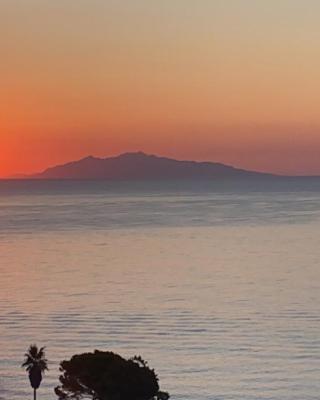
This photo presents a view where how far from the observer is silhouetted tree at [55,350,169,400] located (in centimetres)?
4075

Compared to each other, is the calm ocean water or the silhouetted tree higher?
the silhouetted tree

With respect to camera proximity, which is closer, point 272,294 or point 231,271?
point 272,294

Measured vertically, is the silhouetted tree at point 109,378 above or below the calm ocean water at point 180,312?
above

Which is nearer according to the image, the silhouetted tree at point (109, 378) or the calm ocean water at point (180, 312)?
the silhouetted tree at point (109, 378)

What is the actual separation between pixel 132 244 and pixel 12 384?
110109 millimetres

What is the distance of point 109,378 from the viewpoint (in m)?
40.9

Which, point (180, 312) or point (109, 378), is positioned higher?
point (109, 378)

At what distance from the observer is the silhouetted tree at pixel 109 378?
40.8 metres

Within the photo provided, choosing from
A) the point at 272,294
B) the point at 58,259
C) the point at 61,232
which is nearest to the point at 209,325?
the point at 272,294

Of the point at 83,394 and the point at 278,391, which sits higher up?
the point at 83,394

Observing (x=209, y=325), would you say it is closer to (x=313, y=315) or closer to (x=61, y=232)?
(x=313, y=315)

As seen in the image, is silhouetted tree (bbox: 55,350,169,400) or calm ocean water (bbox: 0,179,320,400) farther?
calm ocean water (bbox: 0,179,320,400)

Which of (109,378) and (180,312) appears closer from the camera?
(109,378)

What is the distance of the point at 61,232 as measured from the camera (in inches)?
7731
